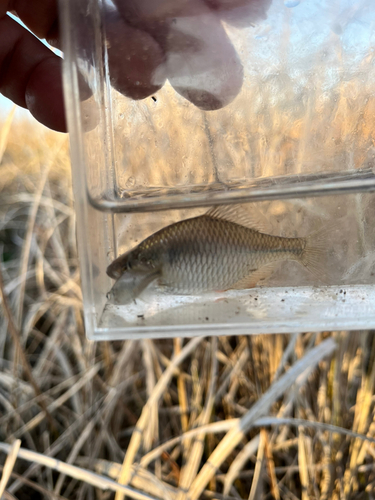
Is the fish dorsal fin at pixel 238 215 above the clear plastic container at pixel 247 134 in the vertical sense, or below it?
below

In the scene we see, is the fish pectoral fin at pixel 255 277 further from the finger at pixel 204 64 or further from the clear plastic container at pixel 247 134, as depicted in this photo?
the finger at pixel 204 64

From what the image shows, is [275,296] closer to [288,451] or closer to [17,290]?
[288,451]

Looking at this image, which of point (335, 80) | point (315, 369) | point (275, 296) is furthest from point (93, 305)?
point (315, 369)

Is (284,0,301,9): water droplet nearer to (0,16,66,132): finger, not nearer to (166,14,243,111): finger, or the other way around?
(166,14,243,111): finger

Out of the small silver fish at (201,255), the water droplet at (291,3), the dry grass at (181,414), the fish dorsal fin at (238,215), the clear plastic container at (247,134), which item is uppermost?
the water droplet at (291,3)

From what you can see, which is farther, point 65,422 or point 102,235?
point 65,422

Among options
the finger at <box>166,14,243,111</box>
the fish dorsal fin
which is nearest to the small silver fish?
the fish dorsal fin

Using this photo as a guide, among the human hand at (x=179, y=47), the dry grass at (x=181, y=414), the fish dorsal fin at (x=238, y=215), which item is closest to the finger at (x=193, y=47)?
the human hand at (x=179, y=47)
